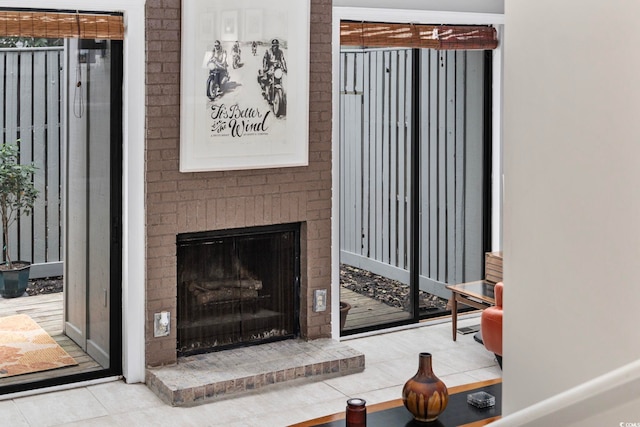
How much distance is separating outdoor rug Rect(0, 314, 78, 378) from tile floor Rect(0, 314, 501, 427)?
195 millimetres

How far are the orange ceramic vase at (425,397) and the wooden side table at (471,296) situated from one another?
2.84 meters

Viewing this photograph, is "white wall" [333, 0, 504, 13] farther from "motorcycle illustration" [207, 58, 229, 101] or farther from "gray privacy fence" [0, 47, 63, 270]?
"gray privacy fence" [0, 47, 63, 270]

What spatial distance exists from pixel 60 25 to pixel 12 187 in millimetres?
1024

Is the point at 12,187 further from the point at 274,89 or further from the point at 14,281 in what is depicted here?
the point at 274,89

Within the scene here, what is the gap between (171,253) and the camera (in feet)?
19.0

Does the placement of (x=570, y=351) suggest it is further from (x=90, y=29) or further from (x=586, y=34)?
(x=90, y=29)

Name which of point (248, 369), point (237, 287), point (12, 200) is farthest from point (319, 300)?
point (12, 200)

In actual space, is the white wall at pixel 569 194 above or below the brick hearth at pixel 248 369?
above

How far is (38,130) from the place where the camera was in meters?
5.57

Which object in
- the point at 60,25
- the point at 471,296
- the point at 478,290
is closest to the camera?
the point at 60,25

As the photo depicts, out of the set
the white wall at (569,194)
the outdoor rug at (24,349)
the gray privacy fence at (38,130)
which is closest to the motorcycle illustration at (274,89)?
the gray privacy fence at (38,130)

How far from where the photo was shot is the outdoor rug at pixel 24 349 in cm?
557

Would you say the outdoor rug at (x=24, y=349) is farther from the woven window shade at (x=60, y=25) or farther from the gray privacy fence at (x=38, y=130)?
the woven window shade at (x=60, y=25)

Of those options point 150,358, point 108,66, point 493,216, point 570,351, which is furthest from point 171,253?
point 570,351
